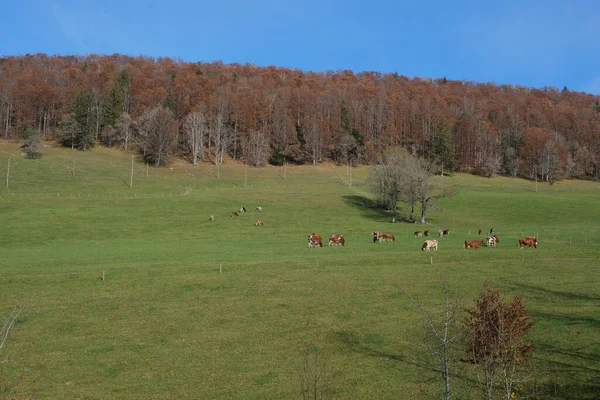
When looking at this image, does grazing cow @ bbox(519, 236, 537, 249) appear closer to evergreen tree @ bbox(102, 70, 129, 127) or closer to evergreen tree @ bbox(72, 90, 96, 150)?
evergreen tree @ bbox(72, 90, 96, 150)

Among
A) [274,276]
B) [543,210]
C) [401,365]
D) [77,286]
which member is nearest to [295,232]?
[274,276]

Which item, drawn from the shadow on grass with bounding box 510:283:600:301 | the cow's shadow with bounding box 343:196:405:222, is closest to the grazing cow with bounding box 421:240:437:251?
the shadow on grass with bounding box 510:283:600:301

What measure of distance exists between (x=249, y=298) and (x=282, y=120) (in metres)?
120

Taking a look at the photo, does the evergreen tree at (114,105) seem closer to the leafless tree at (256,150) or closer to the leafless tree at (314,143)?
the leafless tree at (256,150)

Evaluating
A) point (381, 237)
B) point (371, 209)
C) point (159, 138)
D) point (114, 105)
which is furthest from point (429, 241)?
point (114, 105)

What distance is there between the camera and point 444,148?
13012 centimetres

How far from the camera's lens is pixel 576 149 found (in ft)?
460

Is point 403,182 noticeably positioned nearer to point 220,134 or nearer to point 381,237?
point 381,237

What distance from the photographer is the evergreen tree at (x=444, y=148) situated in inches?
5059

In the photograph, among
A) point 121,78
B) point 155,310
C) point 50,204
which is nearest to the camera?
point 155,310

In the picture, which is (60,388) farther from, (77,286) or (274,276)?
(274,276)

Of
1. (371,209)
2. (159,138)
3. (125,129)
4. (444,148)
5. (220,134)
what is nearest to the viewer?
(371,209)

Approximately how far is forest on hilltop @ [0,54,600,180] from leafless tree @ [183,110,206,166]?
0.33 metres

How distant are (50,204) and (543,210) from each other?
248 feet
